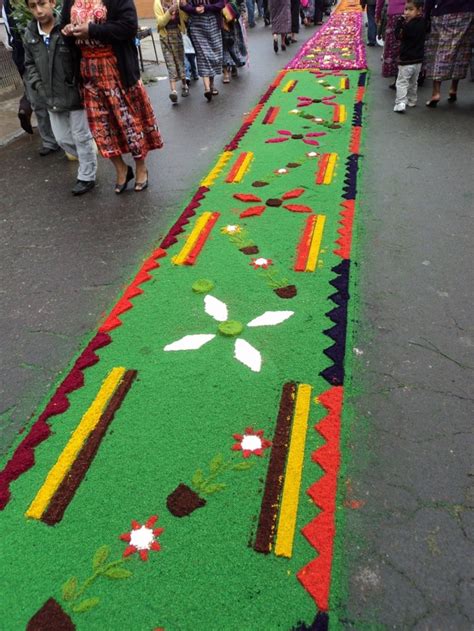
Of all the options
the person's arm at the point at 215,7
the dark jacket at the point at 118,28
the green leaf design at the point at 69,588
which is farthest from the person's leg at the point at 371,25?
the green leaf design at the point at 69,588

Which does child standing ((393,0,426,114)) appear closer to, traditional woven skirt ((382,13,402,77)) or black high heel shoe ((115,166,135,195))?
traditional woven skirt ((382,13,402,77))

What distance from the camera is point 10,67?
8.45 m

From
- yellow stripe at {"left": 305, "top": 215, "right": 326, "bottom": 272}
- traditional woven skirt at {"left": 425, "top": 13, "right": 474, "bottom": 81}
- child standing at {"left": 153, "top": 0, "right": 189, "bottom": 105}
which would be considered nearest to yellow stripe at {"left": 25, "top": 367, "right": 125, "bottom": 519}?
yellow stripe at {"left": 305, "top": 215, "right": 326, "bottom": 272}

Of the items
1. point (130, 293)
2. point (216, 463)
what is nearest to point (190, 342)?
point (130, 293)

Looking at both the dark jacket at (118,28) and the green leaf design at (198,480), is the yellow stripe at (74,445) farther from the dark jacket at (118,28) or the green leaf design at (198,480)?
the dark jacket at (118,28)

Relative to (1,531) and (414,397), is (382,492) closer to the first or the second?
(414,397)

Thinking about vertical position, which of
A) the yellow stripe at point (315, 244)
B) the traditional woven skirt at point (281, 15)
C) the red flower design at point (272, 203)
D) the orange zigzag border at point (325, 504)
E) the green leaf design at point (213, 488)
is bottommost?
the orange zigzag border at point (325, 504)

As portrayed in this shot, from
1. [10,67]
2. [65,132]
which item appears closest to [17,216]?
[65,132]

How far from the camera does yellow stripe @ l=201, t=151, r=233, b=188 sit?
4.39 m

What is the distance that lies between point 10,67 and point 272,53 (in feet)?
18.3

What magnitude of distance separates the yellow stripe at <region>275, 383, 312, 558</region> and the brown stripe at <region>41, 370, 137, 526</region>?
81 centimetres

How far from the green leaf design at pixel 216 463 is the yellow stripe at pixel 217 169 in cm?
304

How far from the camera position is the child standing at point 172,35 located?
655 centimetres

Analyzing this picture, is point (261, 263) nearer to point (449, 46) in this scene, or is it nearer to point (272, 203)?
point (272, 203)
